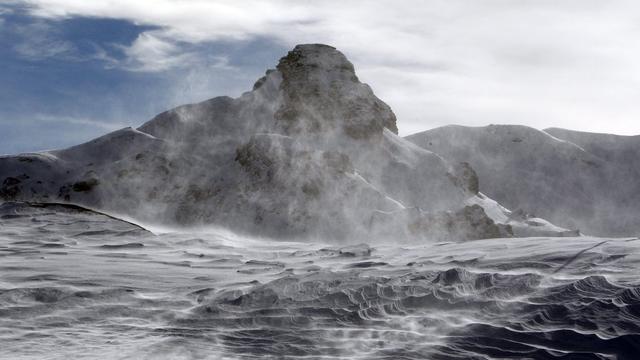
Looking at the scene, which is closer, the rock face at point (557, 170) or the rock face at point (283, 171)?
the rock face at point (283, 171)

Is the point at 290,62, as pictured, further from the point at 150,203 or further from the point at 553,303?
the point at 553,303

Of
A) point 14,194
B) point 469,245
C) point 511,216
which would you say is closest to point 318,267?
point 469,245

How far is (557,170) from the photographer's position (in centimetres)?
3825

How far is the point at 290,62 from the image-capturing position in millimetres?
28453

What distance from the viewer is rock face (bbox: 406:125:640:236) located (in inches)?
1388

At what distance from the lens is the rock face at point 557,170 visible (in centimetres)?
3525

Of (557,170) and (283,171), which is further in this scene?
(557,170)

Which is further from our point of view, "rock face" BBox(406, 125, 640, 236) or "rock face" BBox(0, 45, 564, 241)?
"rock face" BBox(406, 125, 640, 236)

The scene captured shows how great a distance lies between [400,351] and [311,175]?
1831 cm

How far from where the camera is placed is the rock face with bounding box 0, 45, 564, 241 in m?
22.3

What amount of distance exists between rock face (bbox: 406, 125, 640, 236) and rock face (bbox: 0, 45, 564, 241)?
9440 mm

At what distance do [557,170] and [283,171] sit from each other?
755 inches

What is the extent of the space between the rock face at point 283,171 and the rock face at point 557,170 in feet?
31.0

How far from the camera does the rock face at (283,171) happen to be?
2227cm
